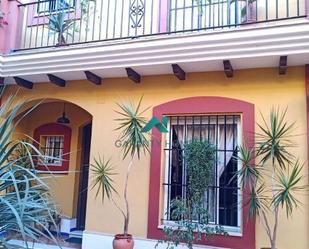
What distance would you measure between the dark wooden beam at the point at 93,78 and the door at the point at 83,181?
7.12 feet

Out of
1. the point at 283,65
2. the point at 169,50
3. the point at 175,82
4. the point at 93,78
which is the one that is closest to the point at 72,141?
the point at 93,78

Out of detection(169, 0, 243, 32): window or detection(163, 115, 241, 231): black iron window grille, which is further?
detection(169, 0, 243, 32): window

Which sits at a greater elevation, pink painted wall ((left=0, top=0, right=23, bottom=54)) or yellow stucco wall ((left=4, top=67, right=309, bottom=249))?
pink painted wall ((left=0, top=0, right=23, bottom=54))

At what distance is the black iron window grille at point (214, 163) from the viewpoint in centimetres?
595

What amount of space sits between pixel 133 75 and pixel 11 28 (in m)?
3.09

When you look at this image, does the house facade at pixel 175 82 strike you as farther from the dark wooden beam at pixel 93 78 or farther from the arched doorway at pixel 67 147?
the arched doorway at pixel 67 147

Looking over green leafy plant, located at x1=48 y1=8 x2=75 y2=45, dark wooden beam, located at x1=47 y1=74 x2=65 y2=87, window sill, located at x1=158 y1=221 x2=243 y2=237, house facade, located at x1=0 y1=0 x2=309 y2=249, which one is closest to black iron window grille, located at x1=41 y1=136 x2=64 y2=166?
house facade, located at x1=0 y1=0 x2=309 y2=249

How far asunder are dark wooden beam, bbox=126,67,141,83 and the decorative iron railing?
60 cm

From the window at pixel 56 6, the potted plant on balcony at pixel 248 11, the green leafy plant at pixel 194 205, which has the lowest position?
the green leafy plant at pixel 194 205

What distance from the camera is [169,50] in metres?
5.81

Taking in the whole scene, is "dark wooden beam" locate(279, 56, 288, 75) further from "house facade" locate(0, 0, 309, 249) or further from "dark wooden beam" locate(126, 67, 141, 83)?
"dark wooden beam" locate(126, 67, 141, 83)

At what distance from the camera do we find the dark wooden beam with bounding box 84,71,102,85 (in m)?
6.72

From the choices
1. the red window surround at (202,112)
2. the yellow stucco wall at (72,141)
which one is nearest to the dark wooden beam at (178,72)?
the red window surround at (202,112)

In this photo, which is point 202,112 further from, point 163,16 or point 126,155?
point 163,16
